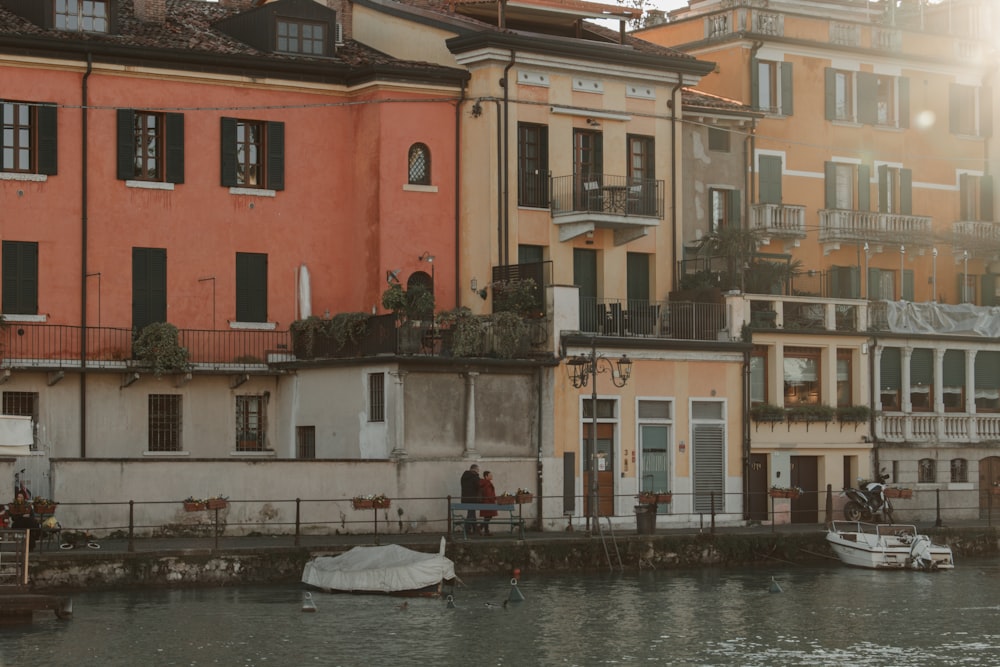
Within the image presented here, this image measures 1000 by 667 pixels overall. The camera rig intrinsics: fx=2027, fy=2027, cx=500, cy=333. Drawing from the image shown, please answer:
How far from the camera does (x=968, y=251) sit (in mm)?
62062

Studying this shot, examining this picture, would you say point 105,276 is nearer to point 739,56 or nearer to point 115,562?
point 115,562

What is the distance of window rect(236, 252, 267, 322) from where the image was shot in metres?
49.6

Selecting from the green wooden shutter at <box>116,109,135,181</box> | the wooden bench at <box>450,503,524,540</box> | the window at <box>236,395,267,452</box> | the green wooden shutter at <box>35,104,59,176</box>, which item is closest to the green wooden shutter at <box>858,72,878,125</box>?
the wooden bench at <box>450,503,524,540</box>

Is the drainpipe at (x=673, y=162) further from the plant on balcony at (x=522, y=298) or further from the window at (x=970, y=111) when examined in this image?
the window at (x=970, y=111)

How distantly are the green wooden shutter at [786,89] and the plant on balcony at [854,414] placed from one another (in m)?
9.43

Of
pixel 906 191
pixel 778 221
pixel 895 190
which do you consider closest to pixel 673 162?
pixel 778 221

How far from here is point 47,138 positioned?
154 feet

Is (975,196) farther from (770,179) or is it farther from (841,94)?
(770,179)

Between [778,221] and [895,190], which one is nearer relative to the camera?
[778,221]

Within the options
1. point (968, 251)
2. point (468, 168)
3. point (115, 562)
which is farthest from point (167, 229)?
point (968, 251)

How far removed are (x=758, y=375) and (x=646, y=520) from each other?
348 inches

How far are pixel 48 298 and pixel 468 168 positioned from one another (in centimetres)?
1110

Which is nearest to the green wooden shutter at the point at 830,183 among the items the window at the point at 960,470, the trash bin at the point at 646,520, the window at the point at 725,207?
the window at the point at 725,207

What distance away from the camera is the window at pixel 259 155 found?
4978 cm
